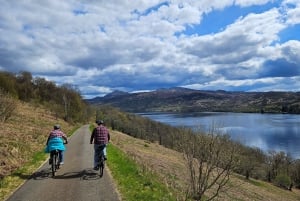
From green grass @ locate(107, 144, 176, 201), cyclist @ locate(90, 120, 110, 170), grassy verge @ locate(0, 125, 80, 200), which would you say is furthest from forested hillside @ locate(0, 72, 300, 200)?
cyclist @ locate(90, 120, 110, 170)

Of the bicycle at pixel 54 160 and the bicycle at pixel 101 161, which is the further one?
the bicycle at pixel 54 160

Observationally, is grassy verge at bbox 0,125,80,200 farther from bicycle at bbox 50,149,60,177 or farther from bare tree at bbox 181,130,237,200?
bare tree at bbox 181,130,237,200

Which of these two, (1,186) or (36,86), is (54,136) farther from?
(36,86)

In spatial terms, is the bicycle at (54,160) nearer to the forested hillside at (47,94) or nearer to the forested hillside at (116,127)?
the forested hillside at (116,127)

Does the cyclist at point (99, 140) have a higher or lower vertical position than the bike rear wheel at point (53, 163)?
higher

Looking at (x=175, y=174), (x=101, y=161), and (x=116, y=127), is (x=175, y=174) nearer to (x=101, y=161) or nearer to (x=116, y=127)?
(x=101, y=161)

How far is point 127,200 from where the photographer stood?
1048 cm

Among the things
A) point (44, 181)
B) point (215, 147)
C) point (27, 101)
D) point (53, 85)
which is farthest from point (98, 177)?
point (53, 85)

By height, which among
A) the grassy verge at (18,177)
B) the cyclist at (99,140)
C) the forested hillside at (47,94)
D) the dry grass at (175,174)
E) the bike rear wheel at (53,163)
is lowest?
the dry grass at (175,174)

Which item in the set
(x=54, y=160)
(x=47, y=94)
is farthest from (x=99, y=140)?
(x=47, y=94)

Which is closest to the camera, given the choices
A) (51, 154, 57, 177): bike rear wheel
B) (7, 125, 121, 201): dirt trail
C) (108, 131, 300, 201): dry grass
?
(7, 125, 121, 201): dirt trail

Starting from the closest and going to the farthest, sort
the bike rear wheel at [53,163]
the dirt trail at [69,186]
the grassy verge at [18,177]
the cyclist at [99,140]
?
the dirt trail at [69,186], the grassy verge at [18,177], the bike rear wheel at [53,163], the cyclist at [99,140]

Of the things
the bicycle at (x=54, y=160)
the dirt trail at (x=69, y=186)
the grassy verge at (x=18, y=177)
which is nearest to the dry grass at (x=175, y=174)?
the dirt trail at (x=69, y=186)

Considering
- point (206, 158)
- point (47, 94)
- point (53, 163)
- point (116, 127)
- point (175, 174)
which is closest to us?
point (206, 158)
